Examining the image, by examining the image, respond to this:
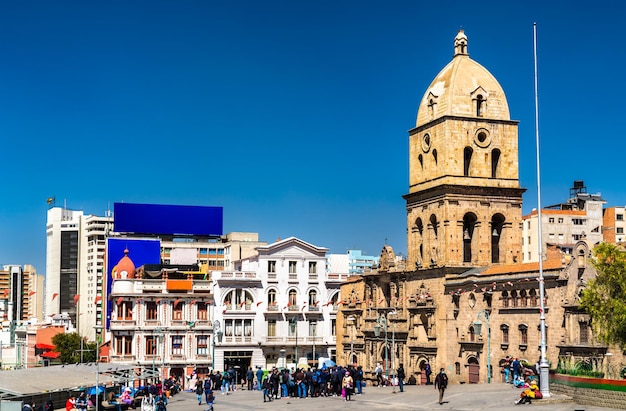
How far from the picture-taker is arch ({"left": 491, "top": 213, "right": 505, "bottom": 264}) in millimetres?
80938

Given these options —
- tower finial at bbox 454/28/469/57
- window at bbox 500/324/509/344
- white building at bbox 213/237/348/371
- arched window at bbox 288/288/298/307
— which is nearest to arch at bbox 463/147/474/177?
tower finial at bbox 454/28/469/57

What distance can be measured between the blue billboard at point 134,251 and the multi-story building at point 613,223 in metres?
59.7

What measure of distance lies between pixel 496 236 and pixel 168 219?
A: 57142 mm

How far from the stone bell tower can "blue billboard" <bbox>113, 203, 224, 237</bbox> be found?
5151 cm

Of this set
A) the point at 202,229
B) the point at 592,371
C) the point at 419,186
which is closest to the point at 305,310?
the point at 419,186

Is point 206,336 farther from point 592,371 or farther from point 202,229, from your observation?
point 592,371

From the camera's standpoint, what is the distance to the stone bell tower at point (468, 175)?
260 ft

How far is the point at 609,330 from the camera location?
53.4 m

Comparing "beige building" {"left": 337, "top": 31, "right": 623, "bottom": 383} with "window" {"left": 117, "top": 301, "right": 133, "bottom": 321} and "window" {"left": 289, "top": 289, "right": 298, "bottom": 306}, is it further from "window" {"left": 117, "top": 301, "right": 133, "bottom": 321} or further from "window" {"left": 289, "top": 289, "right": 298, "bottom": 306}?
"window" {"left": 117, "top": 301, "right": 133, "bottom": 321}

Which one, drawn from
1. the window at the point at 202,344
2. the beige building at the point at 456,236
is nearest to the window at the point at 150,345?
the window at the point at 202,344

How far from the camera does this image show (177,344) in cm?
9131

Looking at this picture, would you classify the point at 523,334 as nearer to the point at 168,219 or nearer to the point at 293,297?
the point at 293,297

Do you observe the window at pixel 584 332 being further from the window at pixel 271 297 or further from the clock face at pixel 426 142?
the window at pixel 271 297


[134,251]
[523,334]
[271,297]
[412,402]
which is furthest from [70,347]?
[412,402]
